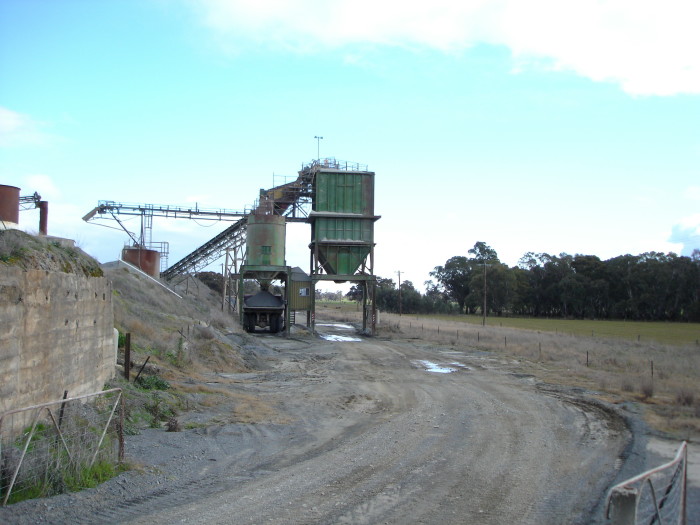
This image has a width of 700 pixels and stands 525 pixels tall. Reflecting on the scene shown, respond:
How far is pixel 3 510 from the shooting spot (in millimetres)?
7004

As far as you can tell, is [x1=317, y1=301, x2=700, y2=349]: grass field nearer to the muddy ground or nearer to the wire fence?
the muddy ground

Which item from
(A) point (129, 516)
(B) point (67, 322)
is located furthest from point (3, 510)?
(B) point (67, 322)

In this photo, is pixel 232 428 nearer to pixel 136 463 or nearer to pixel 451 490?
pixel 136 463

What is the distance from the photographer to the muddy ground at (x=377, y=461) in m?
7.66

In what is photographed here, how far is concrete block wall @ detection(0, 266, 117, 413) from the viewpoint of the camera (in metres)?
8.92

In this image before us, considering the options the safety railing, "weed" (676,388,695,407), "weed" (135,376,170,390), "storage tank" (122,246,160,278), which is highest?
"storage tank" (122,246,160,278)

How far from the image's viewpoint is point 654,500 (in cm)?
527

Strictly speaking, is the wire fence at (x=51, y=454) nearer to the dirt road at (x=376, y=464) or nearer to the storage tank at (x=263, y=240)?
the dirt road at (x=376, y=464)

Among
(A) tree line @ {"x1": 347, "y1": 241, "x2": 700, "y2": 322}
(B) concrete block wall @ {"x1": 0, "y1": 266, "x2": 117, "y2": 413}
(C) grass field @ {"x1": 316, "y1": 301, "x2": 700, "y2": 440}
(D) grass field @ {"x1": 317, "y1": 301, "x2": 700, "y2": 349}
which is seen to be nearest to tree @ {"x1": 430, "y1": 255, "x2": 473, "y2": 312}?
(A) tree line @ {"x1": 347, "y1": 241, "x2": 700, "y2": 322}

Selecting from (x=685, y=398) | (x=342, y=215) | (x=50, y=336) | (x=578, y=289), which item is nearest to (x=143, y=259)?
(x=342, y=215)

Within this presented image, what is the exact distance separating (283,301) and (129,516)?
119 feet

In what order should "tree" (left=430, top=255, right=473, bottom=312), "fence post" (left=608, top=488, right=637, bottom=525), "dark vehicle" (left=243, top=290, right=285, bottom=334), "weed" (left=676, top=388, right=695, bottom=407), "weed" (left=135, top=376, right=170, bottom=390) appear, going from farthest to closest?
"tree" (left=430, top=255, right=473, bottom=312) < "dark vehicle" (left=243, top=290, right=285, bottom=334) < "weed" (left=676, top=388, right=695, bottom=407) < "weed" (left=135, top=376, right=170, bottom=390) < "fence post" (left=608, top=488, right=637, bottom=525)

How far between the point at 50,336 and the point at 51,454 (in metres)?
3.07

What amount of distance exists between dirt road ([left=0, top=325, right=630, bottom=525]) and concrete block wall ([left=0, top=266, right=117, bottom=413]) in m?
1.89
